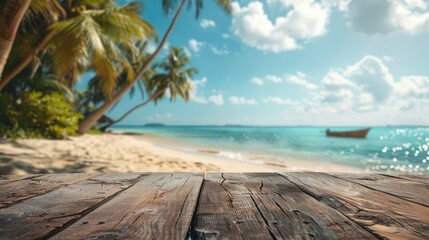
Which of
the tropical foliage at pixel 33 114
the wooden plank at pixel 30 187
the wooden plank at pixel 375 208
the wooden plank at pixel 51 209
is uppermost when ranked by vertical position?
the tropical foliage at pixel 33 114

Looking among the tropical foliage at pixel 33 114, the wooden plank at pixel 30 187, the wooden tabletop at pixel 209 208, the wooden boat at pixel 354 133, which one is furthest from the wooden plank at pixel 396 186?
the wooden boat at pixel 354 133

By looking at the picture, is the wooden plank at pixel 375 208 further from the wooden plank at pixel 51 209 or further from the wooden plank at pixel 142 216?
the wooden plank at pixel 51 209

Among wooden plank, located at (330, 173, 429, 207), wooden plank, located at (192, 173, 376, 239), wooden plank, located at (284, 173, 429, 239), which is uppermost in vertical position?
wooden plank, located at (330, 173, 429, 207)

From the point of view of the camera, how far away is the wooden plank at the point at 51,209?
68cm

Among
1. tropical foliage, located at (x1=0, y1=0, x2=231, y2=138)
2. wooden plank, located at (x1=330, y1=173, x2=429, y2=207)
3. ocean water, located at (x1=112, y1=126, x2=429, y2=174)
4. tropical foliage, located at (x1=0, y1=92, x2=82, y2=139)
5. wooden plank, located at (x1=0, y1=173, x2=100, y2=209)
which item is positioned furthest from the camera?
ocean water, located at (x1=112, y1=126, x2=429, y2=174)

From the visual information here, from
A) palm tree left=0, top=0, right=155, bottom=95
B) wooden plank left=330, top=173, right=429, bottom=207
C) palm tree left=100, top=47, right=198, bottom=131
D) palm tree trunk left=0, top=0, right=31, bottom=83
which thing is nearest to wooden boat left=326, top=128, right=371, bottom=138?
palm tree left=100, top=47, right=198, bottom=131

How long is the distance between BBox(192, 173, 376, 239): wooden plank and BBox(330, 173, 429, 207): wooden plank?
0.40 meters

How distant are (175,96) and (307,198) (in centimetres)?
1962

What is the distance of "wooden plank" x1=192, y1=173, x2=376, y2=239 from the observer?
0.68 metres

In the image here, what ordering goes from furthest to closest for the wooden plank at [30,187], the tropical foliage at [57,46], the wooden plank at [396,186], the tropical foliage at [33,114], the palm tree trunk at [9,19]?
1. the tropical foliage at [33,114]
2. the tropical foliage at [57,46]
3. the palm tree trunk at [9,19]
4. the wooden plank at [396,186]
5. the wooden plank at [30,187]

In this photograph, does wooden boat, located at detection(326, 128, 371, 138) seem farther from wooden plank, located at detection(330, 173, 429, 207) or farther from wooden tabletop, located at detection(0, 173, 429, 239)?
wooden tabletop, located at detection(0, 173, 429, 239)

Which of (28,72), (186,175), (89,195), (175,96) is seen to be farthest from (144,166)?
(175,96)

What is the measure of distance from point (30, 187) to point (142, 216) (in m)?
0.68

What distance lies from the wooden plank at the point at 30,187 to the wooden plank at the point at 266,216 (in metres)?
0.64
